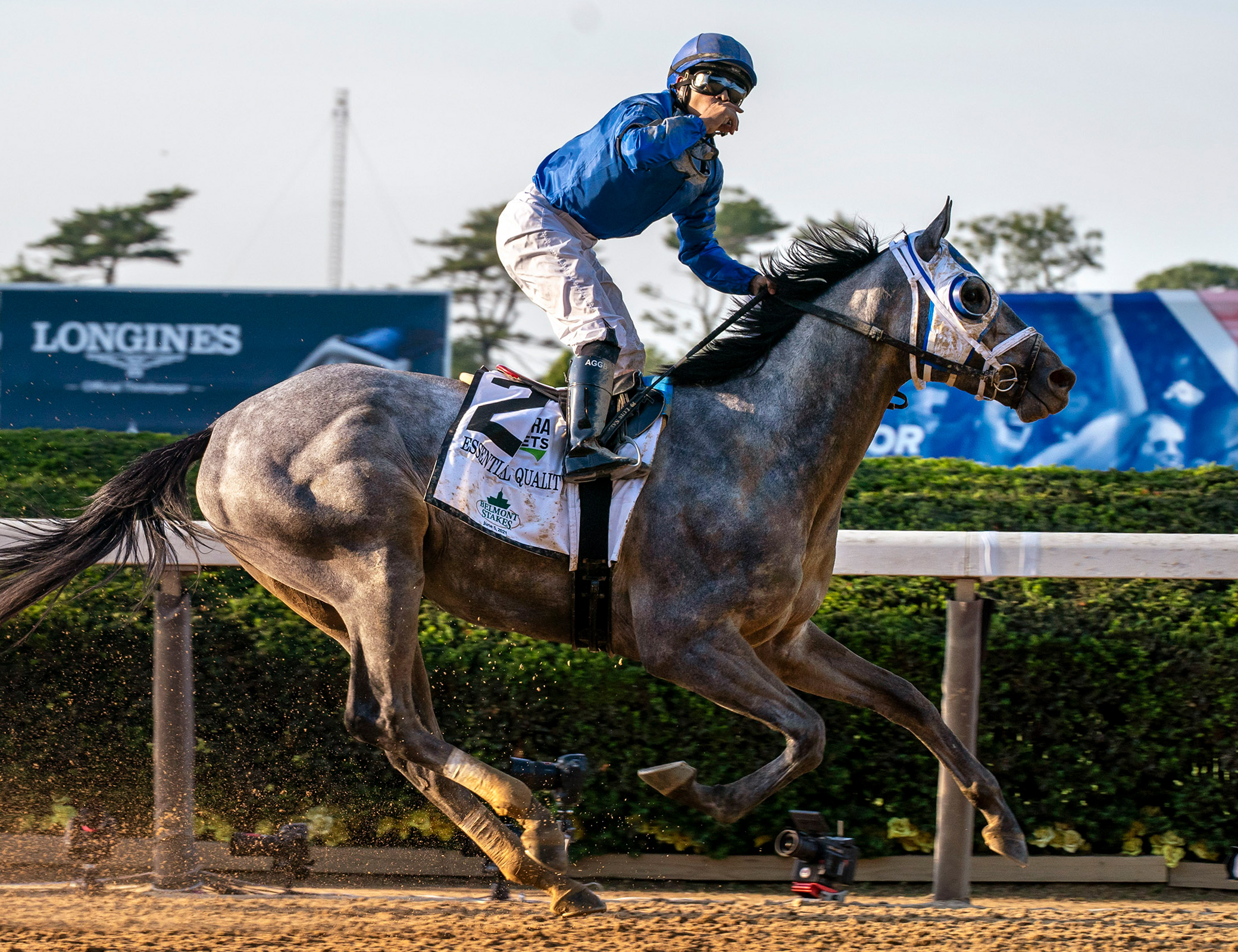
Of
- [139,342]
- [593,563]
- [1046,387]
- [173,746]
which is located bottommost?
[173,746]

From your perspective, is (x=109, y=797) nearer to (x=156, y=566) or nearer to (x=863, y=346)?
(x=156, y=566)

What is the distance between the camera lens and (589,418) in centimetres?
338

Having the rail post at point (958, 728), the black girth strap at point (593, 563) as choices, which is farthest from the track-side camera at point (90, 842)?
the rail post at point (958, 728)

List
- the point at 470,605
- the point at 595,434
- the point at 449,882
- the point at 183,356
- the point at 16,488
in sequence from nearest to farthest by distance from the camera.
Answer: the point at 595,434 → the point at 470,605 → the point at 449,882 → the point at 16,488 → the point at 183,356

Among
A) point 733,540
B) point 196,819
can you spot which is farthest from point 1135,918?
point 196,819

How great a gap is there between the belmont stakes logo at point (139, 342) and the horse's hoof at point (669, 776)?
9.36 metres

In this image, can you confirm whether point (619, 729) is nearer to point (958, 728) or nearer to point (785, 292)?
point (958, 728)

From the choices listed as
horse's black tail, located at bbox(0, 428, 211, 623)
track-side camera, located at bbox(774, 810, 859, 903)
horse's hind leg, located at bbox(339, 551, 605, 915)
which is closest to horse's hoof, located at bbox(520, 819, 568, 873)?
horse's hind leg, located at bbox(339, 551, 605, 915)

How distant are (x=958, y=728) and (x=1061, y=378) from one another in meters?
1.16

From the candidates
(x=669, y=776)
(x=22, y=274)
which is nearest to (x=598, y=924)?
(x=669, y=776)

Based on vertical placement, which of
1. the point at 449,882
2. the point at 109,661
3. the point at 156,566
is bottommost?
the point at 449,882

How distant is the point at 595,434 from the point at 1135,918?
7.23 feet

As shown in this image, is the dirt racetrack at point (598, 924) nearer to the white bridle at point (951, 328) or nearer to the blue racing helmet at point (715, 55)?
the white bridle at point (951, 328)

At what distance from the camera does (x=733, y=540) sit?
3416 mm
